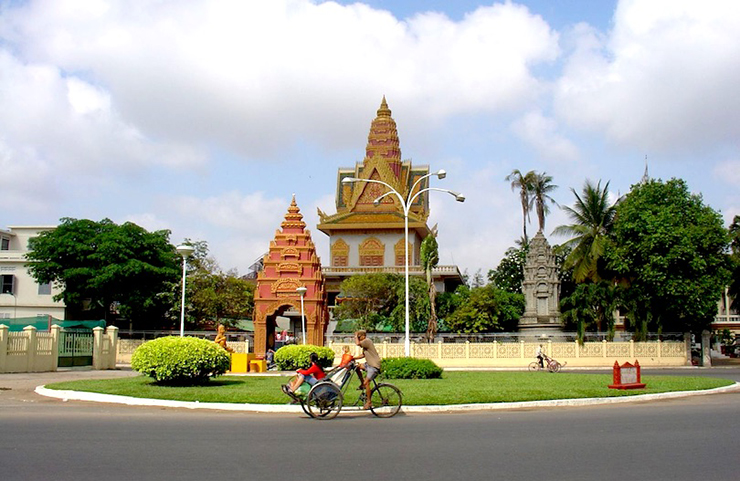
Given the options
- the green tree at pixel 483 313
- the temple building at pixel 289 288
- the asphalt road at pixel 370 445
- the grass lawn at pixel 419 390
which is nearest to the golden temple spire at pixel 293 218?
the temple building at pixel 289 288

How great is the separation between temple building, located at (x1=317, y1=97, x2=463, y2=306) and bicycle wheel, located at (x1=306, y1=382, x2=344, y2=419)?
46.3 meters

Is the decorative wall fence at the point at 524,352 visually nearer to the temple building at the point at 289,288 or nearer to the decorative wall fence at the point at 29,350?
the temple building at the point at 289,288

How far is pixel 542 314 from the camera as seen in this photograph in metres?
46.8

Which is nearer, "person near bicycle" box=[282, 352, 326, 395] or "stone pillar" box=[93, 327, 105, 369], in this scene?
"person near bicycle" box=[282, 352, 326, 395]

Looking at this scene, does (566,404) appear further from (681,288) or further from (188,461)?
(681,288)

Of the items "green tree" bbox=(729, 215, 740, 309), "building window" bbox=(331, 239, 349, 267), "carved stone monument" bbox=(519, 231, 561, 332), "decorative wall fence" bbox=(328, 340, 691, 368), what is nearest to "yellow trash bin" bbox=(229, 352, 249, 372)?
"decorative wall fence" bbox=(328, 340, 691, 368)

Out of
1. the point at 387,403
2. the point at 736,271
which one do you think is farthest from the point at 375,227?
the point at 387,403

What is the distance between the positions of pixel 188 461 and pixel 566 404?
32.1 feet

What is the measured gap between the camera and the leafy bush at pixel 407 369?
2195 cm

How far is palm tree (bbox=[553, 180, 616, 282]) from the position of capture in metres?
42.4

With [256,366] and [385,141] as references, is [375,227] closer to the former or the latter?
[385,141]

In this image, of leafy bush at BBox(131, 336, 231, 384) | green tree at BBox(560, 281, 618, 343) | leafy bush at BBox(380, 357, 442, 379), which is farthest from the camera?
green tree at BBox(560, 281, 618, 343)

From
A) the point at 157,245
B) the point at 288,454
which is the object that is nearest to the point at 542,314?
the point at 157,245

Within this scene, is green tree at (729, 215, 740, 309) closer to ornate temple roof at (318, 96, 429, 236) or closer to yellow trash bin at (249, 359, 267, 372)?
ornate temple roof at (318, 96, 429, 236)
